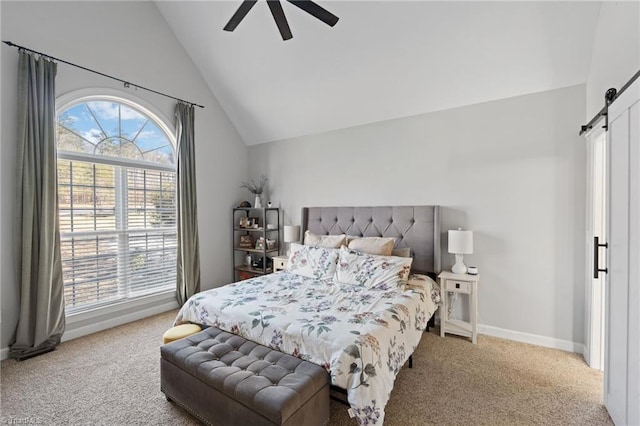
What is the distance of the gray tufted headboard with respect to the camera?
3.23m

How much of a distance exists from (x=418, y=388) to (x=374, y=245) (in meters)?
1.45

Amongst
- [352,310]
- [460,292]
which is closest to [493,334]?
[460,292]

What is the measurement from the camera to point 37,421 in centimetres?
184

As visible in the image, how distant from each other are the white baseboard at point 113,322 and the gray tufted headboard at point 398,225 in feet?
7.67

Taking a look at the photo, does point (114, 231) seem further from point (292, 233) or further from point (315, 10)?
point (315, 10)

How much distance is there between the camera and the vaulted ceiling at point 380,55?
2.50 meters

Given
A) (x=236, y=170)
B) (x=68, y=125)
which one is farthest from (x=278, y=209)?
(x=68, y=125)

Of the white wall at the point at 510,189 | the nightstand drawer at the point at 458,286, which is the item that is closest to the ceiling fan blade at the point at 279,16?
the white wall at the point at 510,189

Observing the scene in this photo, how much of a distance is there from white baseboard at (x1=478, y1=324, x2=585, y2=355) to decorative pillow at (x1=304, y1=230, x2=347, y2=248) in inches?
71.6

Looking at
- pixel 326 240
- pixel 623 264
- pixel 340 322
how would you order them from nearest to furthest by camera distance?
pixel 623 264, pixel 340 322, pixel 326 240

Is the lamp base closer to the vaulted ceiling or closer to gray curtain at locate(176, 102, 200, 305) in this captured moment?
the vaulted ceiling

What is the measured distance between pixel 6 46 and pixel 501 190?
506 centimetres

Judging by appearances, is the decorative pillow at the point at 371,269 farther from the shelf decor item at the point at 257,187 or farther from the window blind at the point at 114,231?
the window blind at the point at 114,231

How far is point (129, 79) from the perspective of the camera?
348 centimetres
